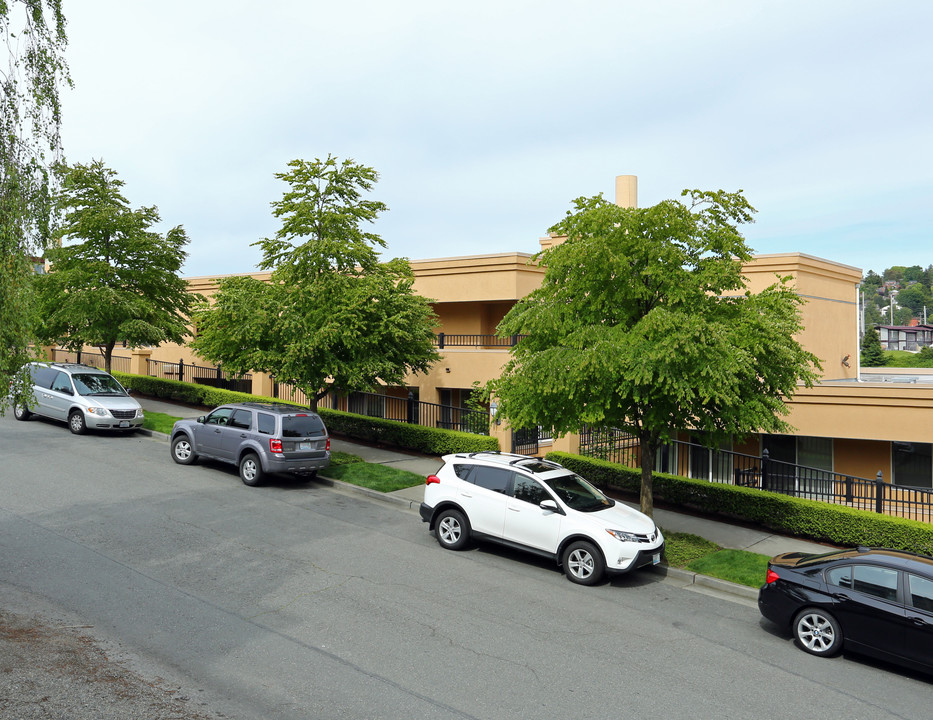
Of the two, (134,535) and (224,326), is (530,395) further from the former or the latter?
(224,326)

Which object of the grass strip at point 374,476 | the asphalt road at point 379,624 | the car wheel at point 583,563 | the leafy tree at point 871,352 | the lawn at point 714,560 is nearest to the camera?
the asphalt road at point 379,624

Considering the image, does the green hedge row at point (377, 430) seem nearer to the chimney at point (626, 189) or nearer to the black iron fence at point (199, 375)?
the black iron fence at point (199, 375)

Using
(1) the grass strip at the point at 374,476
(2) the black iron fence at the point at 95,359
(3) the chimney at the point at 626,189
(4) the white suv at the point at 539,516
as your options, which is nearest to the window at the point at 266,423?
(1) the grass strip at the point at 374,476

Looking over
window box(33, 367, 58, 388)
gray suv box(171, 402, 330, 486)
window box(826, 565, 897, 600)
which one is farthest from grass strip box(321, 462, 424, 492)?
A: window box(826, 565, 897, 600)

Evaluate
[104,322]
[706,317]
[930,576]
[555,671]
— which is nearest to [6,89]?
[555,671]

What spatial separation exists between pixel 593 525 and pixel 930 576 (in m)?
4.39

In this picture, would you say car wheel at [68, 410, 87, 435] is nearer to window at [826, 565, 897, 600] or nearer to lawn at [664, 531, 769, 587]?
lawn at [664, 531, 769, 587]

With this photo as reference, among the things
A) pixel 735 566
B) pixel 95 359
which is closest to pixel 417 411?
pixel 735 566

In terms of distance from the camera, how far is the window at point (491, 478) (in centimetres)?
1221

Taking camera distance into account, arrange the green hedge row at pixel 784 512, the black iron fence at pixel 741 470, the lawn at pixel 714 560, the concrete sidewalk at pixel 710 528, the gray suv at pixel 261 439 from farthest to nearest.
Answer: the black iron fence at pixel 741 470 < the gray suv at pixel 261 439 < the concrete sidewalk at pixel 710 528 < the green hedge row at pixel 784 512 < the lawn at pixel 714 560

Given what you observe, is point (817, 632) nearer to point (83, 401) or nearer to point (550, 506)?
point (550, 506)

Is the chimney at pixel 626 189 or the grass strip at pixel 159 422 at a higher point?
the chimney at pixel 626 189

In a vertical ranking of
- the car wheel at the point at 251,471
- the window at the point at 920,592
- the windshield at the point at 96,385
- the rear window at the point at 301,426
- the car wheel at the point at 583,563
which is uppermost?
the windshield at the point at 96,385

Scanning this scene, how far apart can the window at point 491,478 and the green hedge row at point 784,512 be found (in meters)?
6.09
